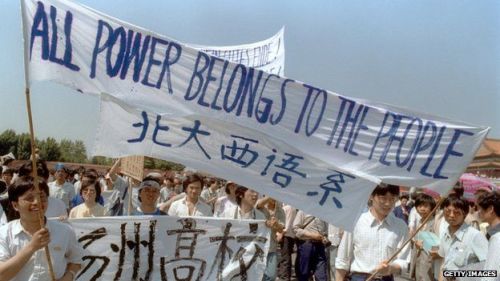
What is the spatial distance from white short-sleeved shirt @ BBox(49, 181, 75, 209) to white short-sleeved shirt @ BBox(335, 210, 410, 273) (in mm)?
5971

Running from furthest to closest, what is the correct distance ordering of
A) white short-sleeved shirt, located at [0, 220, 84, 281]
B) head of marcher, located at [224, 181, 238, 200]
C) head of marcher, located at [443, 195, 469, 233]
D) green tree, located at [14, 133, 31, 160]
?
1. green tree, located at [14, 133, 31, 160]
2. head of marcher, located at [224, 181, 238, 200]
3. head of marcher, located at [443, 195, 469, 233]
4. white short-sleeved shirt, located at [0, 220, 84, 281]

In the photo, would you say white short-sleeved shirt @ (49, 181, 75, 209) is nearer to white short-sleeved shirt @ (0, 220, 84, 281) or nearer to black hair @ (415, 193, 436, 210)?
black hair @ (415, 193, 436, 210)

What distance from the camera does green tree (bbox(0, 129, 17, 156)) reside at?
61844mm

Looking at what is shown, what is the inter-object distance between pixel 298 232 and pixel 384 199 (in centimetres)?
267

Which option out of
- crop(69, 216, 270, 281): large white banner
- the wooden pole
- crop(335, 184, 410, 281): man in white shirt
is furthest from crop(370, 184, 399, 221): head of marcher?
the wooden pole

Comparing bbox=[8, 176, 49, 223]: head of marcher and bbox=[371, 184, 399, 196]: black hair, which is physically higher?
bbox=[371, 184, 399, 196]: black hair

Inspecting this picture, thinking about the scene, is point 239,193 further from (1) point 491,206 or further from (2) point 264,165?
(1) point 491,206

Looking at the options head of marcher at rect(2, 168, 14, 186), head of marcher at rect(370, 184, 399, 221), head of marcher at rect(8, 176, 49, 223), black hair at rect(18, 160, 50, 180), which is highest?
head of marcher at rect(370, 184, 399, 221)

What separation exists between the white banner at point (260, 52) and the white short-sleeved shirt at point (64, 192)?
3393mm

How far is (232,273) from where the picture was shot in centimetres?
496

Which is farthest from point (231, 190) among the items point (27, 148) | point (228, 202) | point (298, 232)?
point (27, 148)

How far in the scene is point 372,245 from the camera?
4.39 metres

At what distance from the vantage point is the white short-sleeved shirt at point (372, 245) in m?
4.35

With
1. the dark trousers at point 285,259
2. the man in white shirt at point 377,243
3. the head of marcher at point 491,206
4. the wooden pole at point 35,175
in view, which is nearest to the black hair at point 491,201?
the head of marcher at point 491,206
